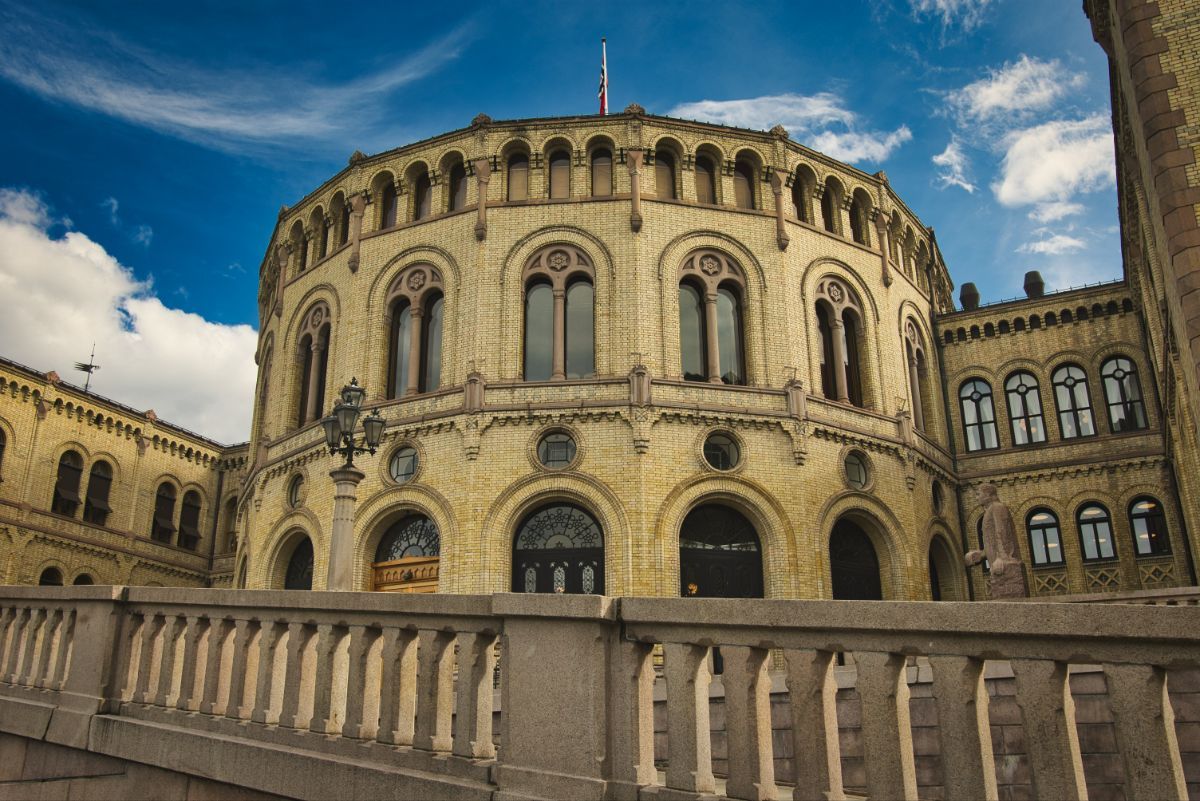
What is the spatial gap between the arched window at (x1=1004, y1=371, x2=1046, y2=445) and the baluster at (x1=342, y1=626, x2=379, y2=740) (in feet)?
83.7

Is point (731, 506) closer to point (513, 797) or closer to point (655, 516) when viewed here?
point (655, 516)

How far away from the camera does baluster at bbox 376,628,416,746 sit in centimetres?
566

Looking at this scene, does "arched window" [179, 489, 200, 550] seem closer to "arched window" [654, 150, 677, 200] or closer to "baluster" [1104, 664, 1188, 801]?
"arched window" [654, 150, 677, 200]

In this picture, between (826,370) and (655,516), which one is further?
(826,370)

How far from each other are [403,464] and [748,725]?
18.4 m

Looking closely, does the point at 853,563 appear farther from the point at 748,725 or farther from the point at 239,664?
the point at 748,725

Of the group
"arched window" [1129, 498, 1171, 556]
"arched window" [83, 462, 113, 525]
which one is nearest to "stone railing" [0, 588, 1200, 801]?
"arched window" [1129, 498, 1171, 556]

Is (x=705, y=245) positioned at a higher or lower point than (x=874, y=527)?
higher

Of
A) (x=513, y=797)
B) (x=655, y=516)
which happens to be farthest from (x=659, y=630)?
(x=655, y=516)

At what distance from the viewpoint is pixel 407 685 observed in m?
5.80

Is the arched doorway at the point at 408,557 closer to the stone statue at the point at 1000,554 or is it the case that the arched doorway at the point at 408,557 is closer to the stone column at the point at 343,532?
the stone column at the point at 343,532

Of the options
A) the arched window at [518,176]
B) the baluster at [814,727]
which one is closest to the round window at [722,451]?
the arched window at [518,176]

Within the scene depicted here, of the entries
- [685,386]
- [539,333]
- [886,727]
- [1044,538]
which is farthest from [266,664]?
[1044,538]

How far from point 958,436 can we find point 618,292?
12422 millimetres
